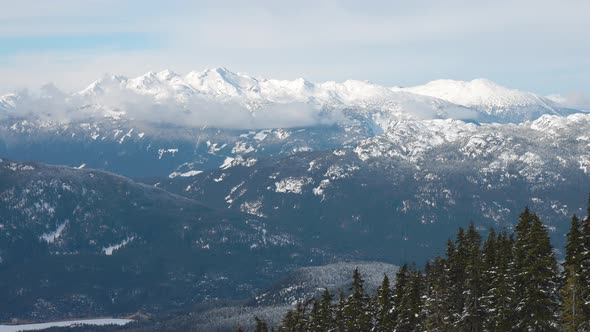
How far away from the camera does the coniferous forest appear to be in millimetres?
93062

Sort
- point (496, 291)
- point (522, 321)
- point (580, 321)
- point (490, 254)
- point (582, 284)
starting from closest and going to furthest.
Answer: point (580, 321), point (582, 284), point (522, 321), point (496, 291), point (490, 254)

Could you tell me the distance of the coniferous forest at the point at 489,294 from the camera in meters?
93.1

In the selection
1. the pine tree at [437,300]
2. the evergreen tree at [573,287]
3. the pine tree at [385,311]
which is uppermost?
the evergreen tree at [573,287]

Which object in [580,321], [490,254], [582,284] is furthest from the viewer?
[490,254]

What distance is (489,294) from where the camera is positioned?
4264 inches

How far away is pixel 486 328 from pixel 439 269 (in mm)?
14596

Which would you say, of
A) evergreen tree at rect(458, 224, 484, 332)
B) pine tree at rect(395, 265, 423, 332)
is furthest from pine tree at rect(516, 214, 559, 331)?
pine tree at rect(395, 265, 423, 332)

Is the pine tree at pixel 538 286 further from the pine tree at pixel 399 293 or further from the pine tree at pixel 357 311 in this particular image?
the pine tree at pixel 357 311

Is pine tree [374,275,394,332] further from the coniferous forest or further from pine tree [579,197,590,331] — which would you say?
pine tree [579,197,590,331]

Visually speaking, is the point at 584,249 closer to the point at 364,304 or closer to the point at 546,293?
the point at 546,293

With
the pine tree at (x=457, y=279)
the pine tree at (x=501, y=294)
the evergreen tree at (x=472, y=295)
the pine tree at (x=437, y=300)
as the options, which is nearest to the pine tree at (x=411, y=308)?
the pine tree at (x=437, y=300)

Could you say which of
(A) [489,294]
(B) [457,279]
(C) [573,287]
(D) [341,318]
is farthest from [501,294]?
(D) [341,318]

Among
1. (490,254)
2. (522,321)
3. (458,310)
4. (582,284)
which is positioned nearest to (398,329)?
(458,310)

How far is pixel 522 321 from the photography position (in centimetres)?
9744
